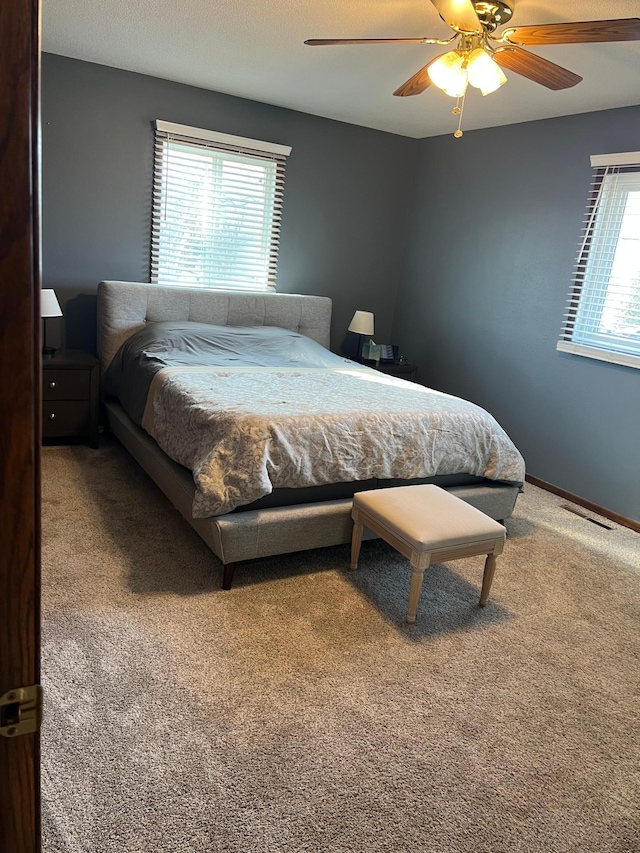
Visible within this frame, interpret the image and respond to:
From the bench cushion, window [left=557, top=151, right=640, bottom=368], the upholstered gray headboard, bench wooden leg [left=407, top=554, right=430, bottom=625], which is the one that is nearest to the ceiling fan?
window [left=557, top=151, right=640, bottom=368]

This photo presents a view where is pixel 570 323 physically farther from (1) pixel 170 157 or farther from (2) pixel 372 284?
(1) pixel 170 157

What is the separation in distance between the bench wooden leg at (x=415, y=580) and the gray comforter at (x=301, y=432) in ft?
Answer: 1.88

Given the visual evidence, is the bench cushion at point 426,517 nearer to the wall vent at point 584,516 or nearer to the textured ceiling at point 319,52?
the wall vent at point 584,516

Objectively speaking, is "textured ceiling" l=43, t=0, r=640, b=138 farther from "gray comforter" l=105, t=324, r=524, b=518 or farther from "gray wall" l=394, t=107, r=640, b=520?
"gray comforter" l=105, t=324, r=524, b=518

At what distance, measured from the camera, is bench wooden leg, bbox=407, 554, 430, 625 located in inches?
94.4

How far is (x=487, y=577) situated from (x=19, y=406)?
2.37 metres

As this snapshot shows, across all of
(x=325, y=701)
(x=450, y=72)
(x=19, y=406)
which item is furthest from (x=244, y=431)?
(x=19, y=406)

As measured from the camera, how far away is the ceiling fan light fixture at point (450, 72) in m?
2.46

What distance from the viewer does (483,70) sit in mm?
2381

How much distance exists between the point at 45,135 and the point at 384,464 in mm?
3049

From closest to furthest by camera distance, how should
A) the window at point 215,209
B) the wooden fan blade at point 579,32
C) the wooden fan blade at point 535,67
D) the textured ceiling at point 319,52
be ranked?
the wooden fan blade at point 579,32 → the wooden fan blade at point 535,67 → the textured ceiling at point 319,52 → the window at point 215,209

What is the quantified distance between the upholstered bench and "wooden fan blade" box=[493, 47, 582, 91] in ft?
6.02

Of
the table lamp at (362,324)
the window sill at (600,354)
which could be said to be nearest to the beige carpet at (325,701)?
the window sill at (600,354)

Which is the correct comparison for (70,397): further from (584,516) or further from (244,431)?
(584,516)
